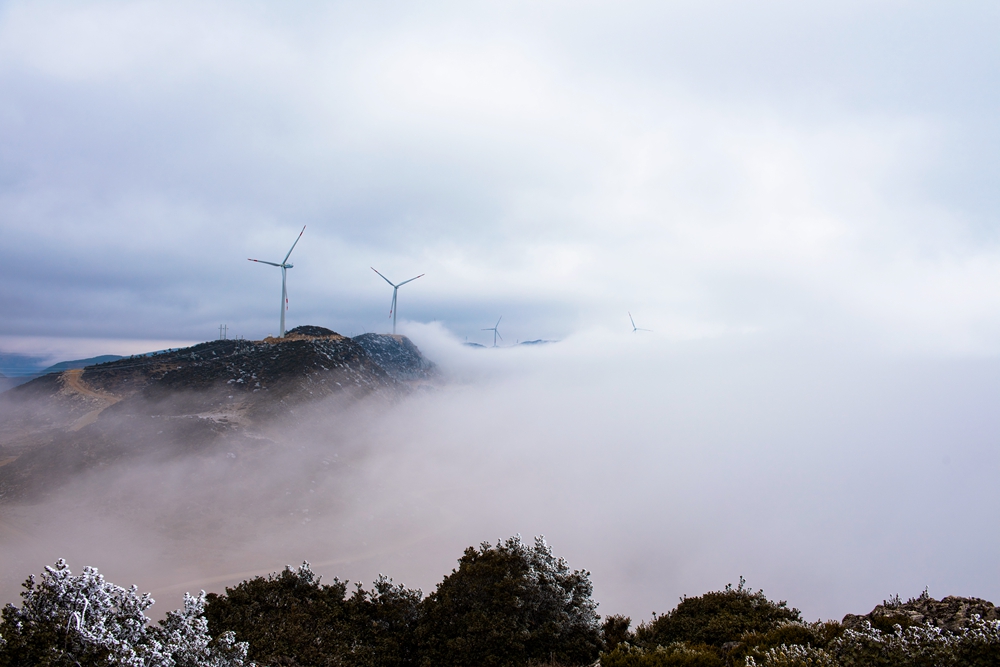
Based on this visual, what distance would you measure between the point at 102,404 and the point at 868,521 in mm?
A: 139144

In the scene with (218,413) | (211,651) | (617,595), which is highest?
(218,413)

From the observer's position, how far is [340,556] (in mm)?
56812

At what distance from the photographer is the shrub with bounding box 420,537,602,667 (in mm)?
21031

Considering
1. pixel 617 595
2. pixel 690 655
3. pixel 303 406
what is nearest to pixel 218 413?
pixel 303 406

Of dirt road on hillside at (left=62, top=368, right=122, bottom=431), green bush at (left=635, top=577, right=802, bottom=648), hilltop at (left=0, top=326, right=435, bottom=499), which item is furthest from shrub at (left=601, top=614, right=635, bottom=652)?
dirt road on hillside at (left=62, top=368, right=122, bottom=431)

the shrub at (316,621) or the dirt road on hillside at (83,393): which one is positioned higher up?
the dirt road on hillside at (83,393)

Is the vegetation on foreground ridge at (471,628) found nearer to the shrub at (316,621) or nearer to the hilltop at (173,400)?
the shrub at (316,621)

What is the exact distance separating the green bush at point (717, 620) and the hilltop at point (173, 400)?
69054mm

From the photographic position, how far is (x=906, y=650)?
13812 mm

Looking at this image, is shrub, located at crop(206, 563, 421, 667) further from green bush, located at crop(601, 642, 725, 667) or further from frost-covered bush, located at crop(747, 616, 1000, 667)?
frost-covered bush, located at crop(747, 616, 1000, 667)

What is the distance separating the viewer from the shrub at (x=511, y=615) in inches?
828

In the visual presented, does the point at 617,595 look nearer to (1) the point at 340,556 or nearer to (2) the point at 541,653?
(1) the point at 340,556

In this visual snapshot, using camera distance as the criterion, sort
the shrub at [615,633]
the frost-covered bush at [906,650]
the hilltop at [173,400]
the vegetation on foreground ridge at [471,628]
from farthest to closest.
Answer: the hilltop at [173,400], the shrub at [615,633], the vegetation on foreground ridge at [471,628], the frost-covered bush at [906,650]

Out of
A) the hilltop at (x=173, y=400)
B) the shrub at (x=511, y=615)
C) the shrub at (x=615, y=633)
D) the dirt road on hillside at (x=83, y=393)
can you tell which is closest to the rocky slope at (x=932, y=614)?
the shrub at (x=615, y=633)
